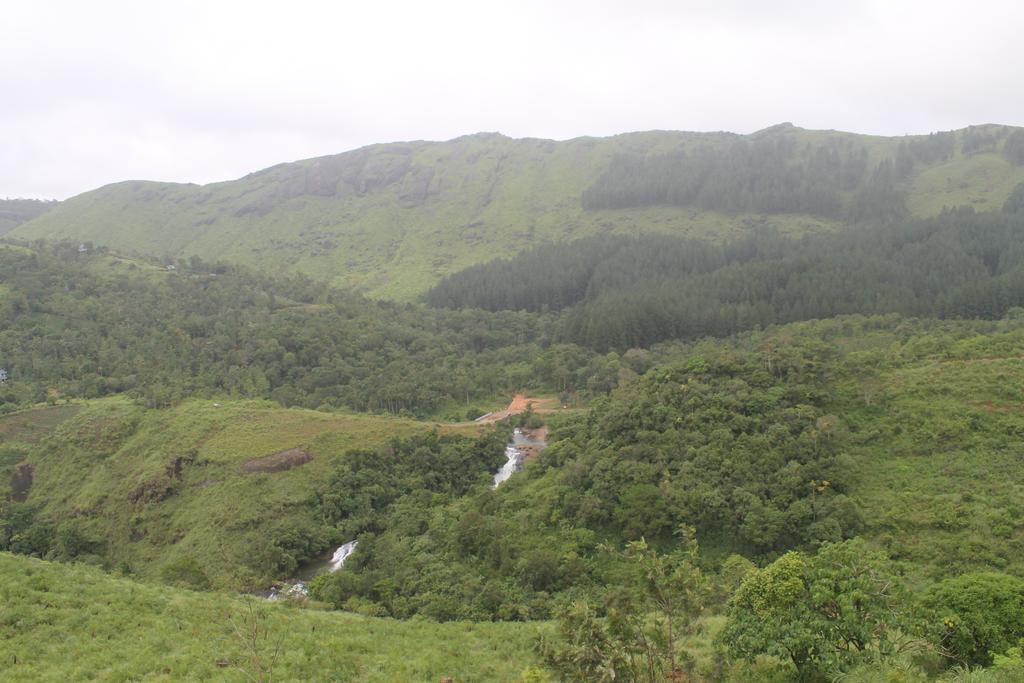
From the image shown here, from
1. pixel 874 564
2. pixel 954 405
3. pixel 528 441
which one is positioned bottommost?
pixel 528 441

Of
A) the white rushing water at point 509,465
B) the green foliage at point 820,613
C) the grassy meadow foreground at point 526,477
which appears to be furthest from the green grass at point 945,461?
the white rushing water at point 509,465

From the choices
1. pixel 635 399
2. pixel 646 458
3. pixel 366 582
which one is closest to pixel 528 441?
pixel 635 399

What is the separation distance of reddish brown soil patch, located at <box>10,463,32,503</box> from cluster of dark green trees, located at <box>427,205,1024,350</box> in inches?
3072

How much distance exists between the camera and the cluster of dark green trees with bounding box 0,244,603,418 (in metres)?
82.6

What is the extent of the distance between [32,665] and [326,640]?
9.15 m

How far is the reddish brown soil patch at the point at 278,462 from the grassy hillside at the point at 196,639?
88.2 feet

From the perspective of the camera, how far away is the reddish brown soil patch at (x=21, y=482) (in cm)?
5906

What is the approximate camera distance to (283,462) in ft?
182

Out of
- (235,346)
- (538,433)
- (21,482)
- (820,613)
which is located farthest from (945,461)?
(235,346)

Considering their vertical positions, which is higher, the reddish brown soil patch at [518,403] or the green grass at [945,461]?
the green grass at [945,461]

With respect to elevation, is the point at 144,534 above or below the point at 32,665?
below

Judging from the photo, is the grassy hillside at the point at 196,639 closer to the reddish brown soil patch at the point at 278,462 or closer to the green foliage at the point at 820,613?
the green foliage at the point at 820,613

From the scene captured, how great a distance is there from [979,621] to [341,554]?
1587 inches

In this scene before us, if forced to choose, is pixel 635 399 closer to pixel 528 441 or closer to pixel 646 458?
pixel 646 458
